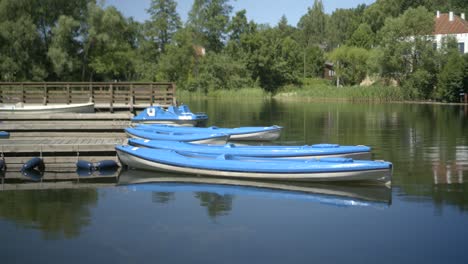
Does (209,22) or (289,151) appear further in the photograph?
(209,22)

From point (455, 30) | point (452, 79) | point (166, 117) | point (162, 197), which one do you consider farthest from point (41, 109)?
point (455, 30)

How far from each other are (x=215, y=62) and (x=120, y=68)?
26.1 metres

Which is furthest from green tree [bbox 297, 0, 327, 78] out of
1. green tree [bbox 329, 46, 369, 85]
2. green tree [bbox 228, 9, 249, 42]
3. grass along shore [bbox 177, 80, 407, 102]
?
grass along shore [bbox 177, 80, 407, 102]

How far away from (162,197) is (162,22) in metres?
79.3

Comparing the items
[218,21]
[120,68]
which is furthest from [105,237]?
[218,21]

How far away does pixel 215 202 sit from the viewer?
12203mm

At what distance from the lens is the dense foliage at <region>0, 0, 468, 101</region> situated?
4678 centimetres

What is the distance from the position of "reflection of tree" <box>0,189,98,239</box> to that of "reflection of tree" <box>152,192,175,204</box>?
4.31 feet

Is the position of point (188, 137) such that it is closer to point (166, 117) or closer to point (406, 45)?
point (166, 117)

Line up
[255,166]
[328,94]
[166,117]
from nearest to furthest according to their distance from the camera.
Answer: [255,166], [166,117], [328,94]

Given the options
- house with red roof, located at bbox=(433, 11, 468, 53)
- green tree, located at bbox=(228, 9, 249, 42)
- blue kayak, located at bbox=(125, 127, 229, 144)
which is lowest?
blue kayak, located at bbox=(125, 127, 229, 144)

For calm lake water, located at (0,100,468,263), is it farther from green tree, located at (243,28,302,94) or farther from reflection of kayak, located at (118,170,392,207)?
green tree, located at (243,28,302,94)

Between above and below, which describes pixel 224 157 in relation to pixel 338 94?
below

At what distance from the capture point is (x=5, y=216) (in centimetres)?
1117
